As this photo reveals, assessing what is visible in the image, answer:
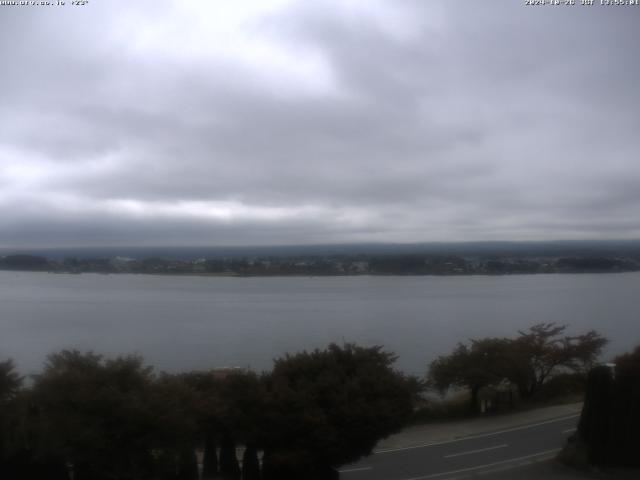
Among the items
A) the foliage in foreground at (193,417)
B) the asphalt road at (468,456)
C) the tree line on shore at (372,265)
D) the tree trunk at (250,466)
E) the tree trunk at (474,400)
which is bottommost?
the tree trunk at (474,400)

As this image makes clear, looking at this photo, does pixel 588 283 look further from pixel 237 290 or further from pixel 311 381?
pixel 311 381

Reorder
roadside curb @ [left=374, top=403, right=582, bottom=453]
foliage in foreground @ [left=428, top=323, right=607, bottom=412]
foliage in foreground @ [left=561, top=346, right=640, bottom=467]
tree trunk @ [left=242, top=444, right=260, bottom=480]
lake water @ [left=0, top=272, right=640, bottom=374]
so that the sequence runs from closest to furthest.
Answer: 1. tree trunk @ [left=242, top=444, right=260, bottom=480]
2. foliage in foreground @ [left=561, top=346, right=640, bottom=467]
3. roadside curb @ [left=374, top=403, right=582, bottom=453]
4. foliage in foreground @ [left=428, top=323, right=607, bottom=412]
5. lake water @ [left=0, top=272, right=640, bottom=374]

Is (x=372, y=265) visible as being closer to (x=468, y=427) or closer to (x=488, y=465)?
(x=468, y=427)

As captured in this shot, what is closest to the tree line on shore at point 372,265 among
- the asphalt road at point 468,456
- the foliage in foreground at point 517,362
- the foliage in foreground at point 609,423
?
the foliage in foreground at point 517,362

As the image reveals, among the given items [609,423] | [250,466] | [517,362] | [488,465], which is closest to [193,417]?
[250,466]

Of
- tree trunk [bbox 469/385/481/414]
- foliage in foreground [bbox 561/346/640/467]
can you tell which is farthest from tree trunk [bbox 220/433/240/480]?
tree trunk [bbox 469/385/481/414]

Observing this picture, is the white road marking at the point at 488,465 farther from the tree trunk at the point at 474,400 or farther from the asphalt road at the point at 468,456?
the tree trunk at the point at 474,400

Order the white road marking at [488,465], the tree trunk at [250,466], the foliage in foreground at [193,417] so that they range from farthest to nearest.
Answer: the white road marking at [488,465]
the tree trunk at [250,466]
the foliage in foreground at [193,417]

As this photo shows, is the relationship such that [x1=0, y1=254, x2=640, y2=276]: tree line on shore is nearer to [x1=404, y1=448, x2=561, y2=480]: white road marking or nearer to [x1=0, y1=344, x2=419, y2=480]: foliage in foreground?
[x1=0, y1=344, x2=419, y2=480]: foliage in foreground
